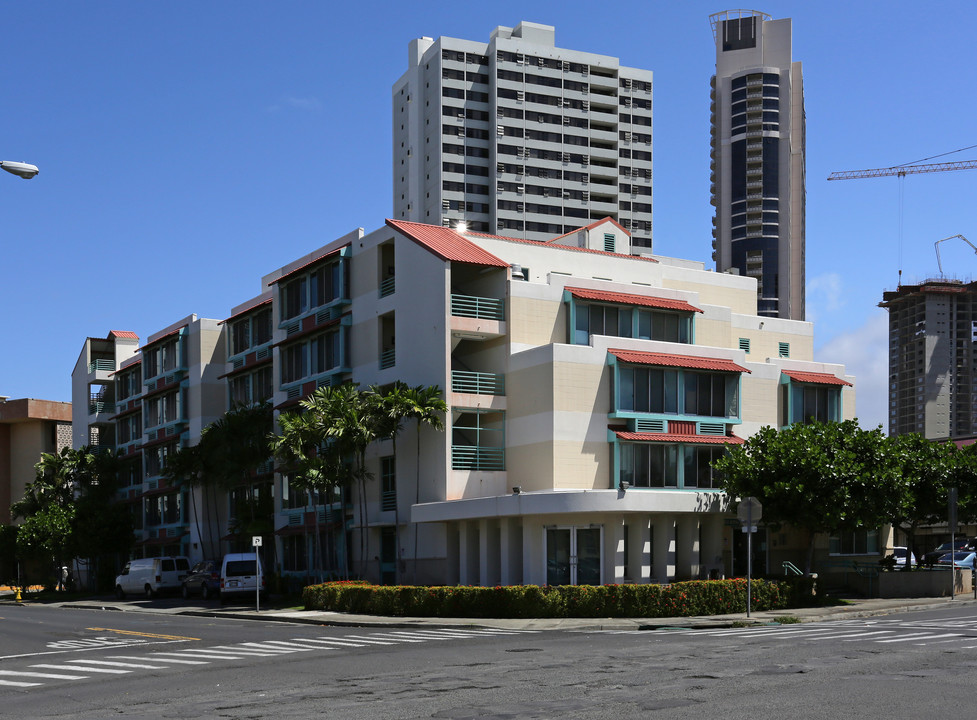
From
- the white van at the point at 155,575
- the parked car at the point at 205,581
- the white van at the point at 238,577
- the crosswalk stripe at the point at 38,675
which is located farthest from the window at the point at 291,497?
the crosswalk stripe at the point at 38,675

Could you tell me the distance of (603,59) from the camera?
13225 centimetres

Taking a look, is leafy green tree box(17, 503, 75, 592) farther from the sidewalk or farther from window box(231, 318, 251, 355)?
the sidewalk

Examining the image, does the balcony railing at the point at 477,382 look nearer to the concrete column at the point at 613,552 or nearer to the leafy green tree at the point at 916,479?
the concrete column at the point at 613,552

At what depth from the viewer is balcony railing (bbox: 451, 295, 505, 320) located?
45.6 meters

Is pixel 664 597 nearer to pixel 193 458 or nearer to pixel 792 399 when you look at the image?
pixel 792 399

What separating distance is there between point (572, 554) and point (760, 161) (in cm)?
13779

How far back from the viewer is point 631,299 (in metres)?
47.1

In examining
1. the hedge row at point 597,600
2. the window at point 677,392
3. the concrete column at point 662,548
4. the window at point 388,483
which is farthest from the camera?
the window at point 388,483

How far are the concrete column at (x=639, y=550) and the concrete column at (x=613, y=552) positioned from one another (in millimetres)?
853

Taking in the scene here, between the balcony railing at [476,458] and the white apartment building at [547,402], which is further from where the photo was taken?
the balcony railing at [476,458]

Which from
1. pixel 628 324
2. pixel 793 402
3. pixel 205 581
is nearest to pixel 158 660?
pixel 628 324

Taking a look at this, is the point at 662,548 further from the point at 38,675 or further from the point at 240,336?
the point at 240,336

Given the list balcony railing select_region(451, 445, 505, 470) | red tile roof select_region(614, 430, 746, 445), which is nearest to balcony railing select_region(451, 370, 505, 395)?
balcony railing select_region(451, 445, 505, 470)

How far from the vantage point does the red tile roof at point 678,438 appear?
4347 cm
